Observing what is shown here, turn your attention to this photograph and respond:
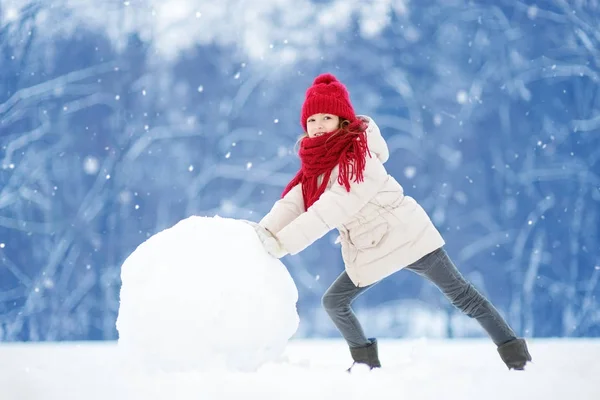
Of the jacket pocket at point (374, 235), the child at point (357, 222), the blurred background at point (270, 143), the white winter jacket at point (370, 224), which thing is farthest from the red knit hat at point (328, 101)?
the blurred background at point (270, 143)

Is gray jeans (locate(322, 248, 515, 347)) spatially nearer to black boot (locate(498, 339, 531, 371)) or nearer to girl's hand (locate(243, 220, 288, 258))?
black boot (locate(498, 339, 531, 371))

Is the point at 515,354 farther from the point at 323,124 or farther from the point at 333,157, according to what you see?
the point at 323,124

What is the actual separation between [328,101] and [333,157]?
0.64 ft

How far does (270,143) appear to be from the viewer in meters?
3.55

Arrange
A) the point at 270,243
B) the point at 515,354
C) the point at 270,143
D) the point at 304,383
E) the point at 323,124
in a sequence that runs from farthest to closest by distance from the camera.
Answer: the point at 270,143 → the point at 323,124 → the point at 515,354 → the point at 270,243 → the point at 304,383

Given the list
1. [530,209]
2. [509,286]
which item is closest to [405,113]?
[530,209]

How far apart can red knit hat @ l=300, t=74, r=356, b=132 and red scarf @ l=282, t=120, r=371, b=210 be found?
56 millimetres

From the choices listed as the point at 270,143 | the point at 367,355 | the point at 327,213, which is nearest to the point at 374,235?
the point at 327,213

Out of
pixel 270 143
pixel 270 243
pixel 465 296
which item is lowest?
pixel 465 296

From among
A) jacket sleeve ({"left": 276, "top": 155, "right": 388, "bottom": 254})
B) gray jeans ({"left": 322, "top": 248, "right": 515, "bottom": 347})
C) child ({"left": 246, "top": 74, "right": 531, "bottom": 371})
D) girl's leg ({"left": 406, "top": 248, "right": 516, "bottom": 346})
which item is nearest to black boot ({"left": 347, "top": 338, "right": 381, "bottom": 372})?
child ({"left": 246, "top": 74, "right": 531, "bottom": 371})

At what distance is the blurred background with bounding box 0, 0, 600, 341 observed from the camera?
355 centimetres

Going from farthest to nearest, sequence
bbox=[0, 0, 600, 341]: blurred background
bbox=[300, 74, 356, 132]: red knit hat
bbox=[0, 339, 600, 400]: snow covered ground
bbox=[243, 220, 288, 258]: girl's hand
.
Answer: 1. bbox=[0, 0, 600, 341]: blurred background
2. bbox=[300, 74, 356, 132]: red knit hat
3. bbox=[243, 220, 288, 258]: girl's hand
4. bbox=[0, 339, 600, 400]: snow covered ground

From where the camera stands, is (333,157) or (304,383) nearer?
(304,383)

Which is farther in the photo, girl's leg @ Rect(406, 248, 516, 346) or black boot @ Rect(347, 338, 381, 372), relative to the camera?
black boot @ Rect(347, 338, 381, 372)
